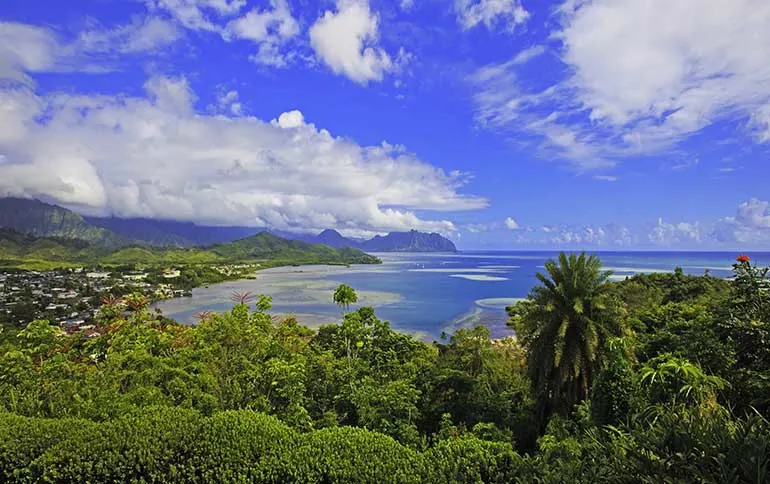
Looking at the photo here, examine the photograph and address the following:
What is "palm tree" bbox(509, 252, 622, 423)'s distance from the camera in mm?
14531

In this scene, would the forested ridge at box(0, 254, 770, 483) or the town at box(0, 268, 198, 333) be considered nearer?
the forested ridge at box(0, 254, 770, 483)

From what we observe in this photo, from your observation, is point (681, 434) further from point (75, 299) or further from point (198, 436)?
point (75, 299)

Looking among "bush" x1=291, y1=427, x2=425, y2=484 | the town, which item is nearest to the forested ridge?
"bush" x1=291, y1=427, x2=425, y2=484

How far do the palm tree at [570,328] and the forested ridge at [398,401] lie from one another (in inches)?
2.1

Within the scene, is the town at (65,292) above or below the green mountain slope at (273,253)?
below

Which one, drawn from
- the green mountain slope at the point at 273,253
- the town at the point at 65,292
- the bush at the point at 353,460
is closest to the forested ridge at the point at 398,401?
the bush at the point at 353,460

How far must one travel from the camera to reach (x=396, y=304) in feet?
190

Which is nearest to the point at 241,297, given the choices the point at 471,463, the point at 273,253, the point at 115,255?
the point at 471,463

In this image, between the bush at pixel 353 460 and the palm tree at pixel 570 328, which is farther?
the palm tree at pixel 570 328

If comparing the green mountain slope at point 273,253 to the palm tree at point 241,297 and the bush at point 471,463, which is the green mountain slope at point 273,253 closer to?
the palm tree at point 241,297

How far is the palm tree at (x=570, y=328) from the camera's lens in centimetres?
1453

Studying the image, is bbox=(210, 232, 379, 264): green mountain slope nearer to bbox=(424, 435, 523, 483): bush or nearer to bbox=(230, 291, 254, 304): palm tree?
bbox=(230, 291, 254, 304): palm tree

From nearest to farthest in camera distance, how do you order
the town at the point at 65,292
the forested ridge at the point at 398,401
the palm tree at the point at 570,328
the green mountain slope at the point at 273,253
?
the forested ridge at the point at 398,401, the palm tree at the point at 570,328, the town at the point at 65,292, the green mountain slope at the point at 273,253

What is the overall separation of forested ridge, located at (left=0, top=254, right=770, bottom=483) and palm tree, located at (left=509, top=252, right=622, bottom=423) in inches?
2.1
